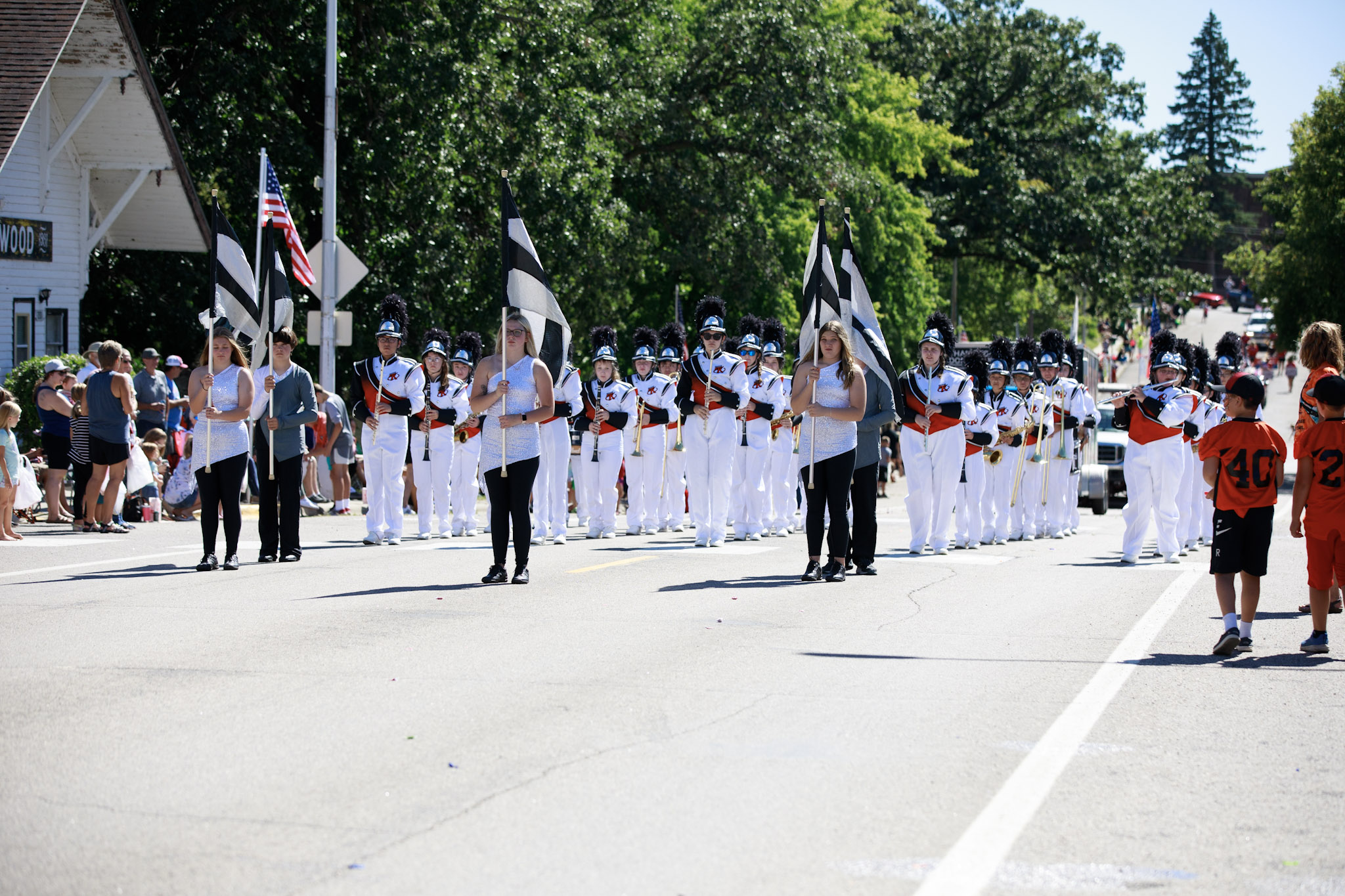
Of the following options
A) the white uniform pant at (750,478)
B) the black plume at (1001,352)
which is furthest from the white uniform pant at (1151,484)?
the white uniform pant at (750,478)

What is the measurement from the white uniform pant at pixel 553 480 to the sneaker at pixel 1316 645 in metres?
8.90

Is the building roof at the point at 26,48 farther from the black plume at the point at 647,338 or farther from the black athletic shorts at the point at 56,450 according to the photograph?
the black plume at the point at 647,338

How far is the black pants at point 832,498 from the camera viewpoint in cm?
1308

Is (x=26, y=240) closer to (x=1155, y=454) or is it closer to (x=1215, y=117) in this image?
(x=1155, y=454)

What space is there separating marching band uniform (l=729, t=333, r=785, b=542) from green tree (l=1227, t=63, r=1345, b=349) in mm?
28824

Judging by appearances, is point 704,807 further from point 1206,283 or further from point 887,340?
point 1206,283

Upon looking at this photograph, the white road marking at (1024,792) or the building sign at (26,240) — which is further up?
the building sign at (26,240)

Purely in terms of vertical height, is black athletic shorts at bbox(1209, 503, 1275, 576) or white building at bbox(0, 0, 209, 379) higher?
white building at bbox(0, 0, 209, 379)

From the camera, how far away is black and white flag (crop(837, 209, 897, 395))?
14.2 metres

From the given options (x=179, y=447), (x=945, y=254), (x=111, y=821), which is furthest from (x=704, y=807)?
(x=945, y=254)

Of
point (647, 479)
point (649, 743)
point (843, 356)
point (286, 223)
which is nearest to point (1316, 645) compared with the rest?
point (843, 356)

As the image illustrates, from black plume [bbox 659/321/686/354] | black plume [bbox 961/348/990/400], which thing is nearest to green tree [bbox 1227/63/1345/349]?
black plume [bbox 961/348/990/400]

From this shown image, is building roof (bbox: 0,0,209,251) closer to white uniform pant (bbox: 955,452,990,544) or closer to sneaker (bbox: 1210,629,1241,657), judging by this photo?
white uniform pant (bbox: 955,452,990,544)

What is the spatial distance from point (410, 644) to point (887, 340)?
128 feet
